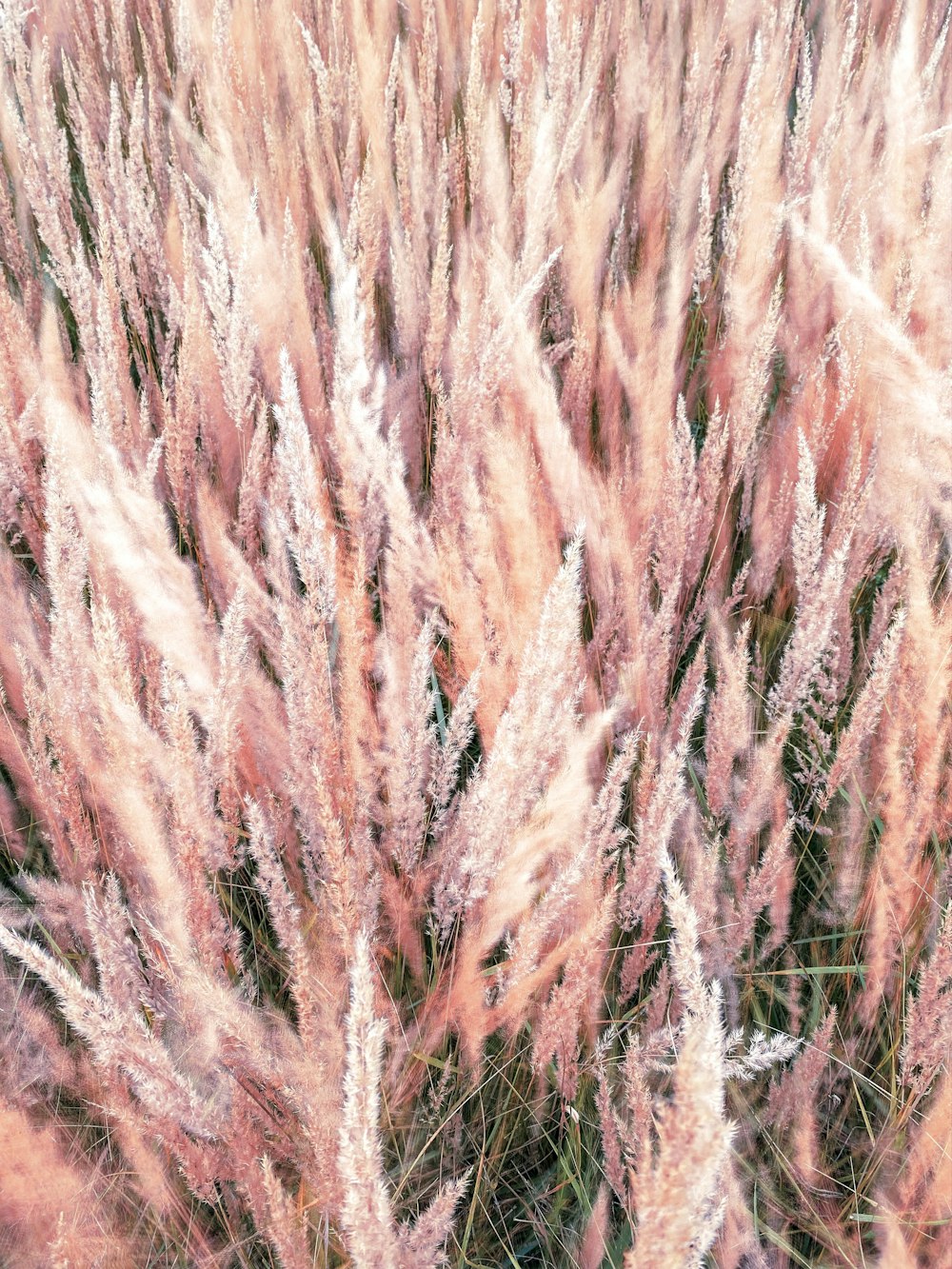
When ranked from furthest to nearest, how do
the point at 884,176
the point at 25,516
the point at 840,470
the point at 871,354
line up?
the point at 884,176 < the point at 840,470 < the point at 25,516 < the point at 871,354

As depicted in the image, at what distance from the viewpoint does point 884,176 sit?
4.99 ft

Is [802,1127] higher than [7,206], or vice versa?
[7,206]

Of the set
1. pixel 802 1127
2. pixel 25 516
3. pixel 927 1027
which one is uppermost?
pixel 25 516

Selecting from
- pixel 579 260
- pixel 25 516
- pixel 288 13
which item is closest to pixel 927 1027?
pixel 579 260

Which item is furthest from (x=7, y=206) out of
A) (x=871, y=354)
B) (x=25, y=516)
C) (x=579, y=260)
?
(x=871, y=354)

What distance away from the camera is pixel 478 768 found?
920 millimetres

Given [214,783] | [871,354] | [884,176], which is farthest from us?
[884,176]

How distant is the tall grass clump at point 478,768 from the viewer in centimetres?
71

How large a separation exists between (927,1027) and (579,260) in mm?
1135

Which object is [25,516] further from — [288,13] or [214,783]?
[288,13]

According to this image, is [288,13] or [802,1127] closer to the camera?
[802,1127]

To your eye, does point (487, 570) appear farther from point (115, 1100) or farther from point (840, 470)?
point (840, 470)

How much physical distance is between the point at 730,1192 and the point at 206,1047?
47 cm

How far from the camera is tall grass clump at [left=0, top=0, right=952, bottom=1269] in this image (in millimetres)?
705
